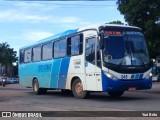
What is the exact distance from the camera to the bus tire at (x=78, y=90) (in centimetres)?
1777

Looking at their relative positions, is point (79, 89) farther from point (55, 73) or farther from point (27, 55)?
point (27, 55)

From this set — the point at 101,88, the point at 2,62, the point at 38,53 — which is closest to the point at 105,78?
the point at 101,88

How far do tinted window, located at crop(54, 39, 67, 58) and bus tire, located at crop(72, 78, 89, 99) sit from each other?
1842 millimetres

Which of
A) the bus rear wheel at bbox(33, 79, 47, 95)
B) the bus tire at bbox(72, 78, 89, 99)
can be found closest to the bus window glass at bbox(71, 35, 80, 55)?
the bus tire at bbox(72, 78, 89, 99)

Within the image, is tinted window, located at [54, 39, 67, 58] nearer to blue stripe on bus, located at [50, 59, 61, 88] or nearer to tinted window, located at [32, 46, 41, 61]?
blue stripe on bus, located at [50, 59, 61, 88]

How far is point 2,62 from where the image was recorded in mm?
107500

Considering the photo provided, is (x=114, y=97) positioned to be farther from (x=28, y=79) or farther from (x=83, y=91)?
(x=28, y=79)

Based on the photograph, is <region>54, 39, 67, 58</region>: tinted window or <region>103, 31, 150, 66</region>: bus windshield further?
<region>54, 39, 67, 58</region>: tinted window

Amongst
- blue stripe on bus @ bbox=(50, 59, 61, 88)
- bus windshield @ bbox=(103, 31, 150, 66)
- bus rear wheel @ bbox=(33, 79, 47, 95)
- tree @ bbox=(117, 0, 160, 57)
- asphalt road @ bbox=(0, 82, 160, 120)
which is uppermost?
tree @ bbox=(117, 0, 160, 57)

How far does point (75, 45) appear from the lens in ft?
60.4

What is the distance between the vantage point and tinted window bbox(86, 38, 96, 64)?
55.1ft

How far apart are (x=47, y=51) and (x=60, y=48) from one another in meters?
1.98

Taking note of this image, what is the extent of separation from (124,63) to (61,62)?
14.7 ft

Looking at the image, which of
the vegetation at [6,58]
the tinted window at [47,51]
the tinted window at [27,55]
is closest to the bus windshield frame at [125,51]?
the tinted window at [47,51]
